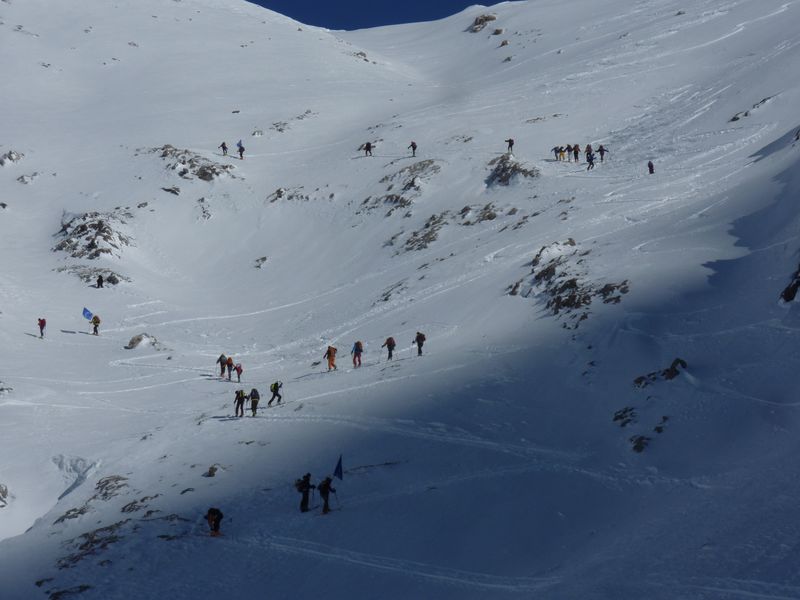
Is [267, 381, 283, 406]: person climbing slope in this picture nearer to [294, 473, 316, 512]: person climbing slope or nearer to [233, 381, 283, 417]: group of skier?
[233, 381, 283, 417]: group of skier

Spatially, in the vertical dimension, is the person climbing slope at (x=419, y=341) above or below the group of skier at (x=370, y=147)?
below

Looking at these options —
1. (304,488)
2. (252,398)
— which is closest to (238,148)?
(252,398)

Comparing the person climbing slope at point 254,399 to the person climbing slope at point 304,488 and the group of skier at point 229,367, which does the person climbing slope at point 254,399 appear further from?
the person climbing slope at point 304,488

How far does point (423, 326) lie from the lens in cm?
3316

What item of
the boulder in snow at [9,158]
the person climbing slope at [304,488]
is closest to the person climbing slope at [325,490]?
the person climbing slope at [304,488]

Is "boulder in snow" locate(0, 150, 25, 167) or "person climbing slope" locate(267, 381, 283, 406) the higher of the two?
"boulder in snow" locate(0, 150, 25, 167)

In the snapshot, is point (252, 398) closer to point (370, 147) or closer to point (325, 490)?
point (325, 490)

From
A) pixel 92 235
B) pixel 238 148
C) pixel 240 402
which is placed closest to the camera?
pixel 240 402

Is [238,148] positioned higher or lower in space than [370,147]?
higher

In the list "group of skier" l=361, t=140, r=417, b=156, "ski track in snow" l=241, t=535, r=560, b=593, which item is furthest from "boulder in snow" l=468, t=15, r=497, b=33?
"ski track in snow" l=241, t=535, r=560, b=593

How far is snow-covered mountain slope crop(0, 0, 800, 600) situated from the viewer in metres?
16.7

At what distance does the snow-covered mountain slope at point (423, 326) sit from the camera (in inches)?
656

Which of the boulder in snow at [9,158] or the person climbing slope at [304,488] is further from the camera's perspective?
the boulder in snow at [9,158]

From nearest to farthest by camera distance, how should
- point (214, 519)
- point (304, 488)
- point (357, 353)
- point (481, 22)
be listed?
point (214, 519) < point (304, 488) < point (357, 353) < point (481, 22)
